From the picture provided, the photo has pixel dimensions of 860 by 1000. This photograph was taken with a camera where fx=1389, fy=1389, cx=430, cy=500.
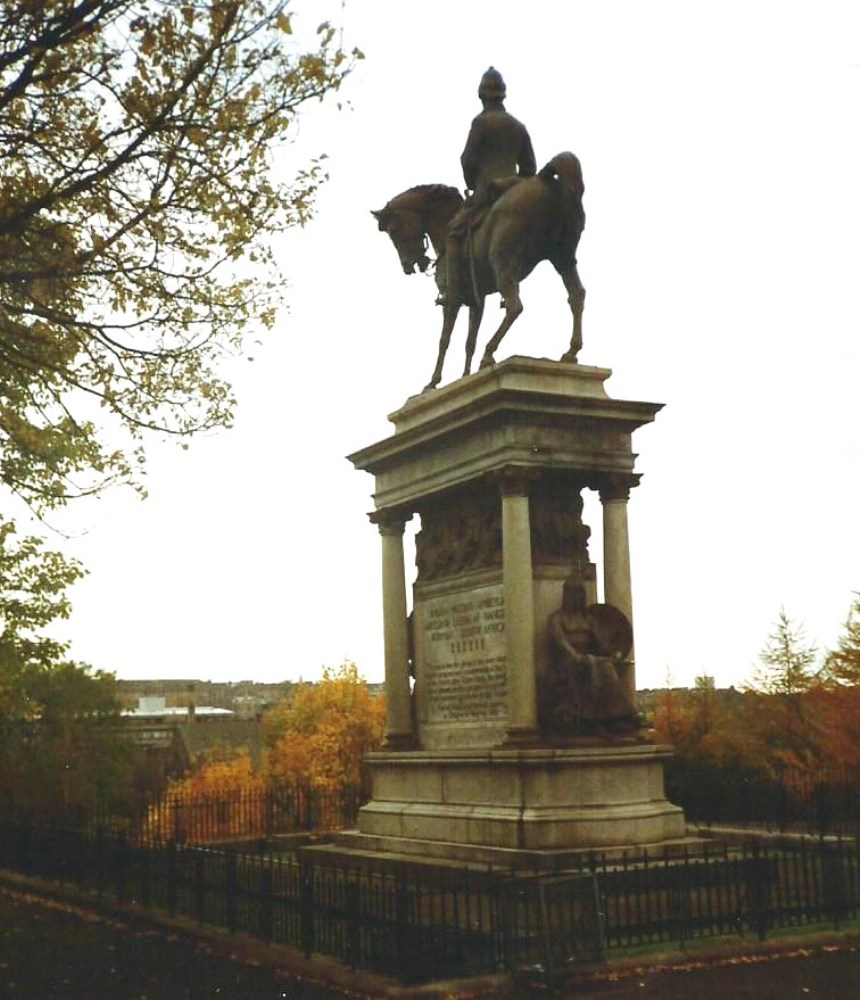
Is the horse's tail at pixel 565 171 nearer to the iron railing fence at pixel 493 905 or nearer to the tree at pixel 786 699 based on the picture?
the iron railing fence at pixel 493 905

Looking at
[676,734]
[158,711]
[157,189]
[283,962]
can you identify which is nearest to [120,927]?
[283,962]

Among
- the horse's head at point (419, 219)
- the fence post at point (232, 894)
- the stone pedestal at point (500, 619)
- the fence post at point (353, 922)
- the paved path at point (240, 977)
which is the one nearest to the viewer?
the paved path at point (240, 977)

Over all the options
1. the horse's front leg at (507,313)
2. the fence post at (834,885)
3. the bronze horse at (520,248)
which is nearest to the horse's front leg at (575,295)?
the bronze horse at (520,248)

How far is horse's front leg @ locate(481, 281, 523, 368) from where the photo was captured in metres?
18.5

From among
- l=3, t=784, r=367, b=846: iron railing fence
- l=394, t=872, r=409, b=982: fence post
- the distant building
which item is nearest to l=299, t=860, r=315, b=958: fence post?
l=394, t=872, r=409, b=982: fence post

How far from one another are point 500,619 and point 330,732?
50.6 meters

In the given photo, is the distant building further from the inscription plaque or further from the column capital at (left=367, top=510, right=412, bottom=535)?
the inscription plaque

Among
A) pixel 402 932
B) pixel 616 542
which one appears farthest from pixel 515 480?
pixel 402 932

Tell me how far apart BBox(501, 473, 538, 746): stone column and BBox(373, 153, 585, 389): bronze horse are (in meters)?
2.51

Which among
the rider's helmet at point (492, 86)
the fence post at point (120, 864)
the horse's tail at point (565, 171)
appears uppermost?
the rider's helmet at point (492, 86)

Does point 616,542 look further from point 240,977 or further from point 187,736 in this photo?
point 187,736

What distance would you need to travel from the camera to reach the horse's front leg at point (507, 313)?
1848 cm

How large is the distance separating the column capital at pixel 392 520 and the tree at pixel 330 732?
137 feet

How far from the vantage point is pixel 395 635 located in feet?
65.0
